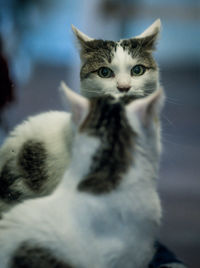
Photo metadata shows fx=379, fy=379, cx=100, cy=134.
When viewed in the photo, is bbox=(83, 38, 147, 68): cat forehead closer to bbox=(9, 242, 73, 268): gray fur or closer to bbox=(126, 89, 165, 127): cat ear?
bbox=(126, 89, 165, 127): cat ear

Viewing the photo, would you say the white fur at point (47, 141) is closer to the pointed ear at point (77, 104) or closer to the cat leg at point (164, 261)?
the pointed ear at point (77, 104)

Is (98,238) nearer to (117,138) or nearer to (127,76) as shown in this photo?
(117,138)

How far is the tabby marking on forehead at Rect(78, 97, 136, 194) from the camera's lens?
0.62m

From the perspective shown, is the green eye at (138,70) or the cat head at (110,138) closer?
the cat head at (110,138)

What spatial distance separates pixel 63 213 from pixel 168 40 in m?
0.52

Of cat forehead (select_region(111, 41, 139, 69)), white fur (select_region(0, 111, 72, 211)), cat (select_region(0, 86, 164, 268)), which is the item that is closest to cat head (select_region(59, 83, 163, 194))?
cat (select_region(0, 86, 164, 268))

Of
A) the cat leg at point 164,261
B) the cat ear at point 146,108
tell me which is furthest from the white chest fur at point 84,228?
the cat leg at point 164,261

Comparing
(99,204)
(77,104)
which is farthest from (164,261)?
(77,104)

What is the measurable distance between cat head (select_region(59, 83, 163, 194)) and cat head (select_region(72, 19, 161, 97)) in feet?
0.62

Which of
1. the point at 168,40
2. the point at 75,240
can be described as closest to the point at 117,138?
the point at 75,240

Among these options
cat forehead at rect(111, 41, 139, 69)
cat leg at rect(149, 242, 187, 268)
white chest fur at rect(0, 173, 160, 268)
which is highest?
cat forehead at rect(111, 41, 139, 69)

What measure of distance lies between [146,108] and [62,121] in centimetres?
27

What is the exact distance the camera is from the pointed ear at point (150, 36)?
812 mm

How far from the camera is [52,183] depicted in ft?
2.54
